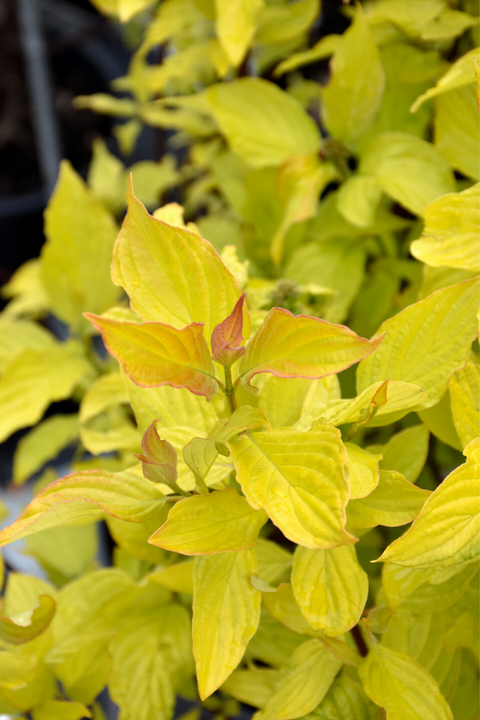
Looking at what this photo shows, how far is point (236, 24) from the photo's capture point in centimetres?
42

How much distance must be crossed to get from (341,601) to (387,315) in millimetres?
238

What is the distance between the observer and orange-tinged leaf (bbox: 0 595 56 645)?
303 mm

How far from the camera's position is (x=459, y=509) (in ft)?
0.78

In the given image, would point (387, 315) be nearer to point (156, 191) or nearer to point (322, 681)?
point (322, 681)

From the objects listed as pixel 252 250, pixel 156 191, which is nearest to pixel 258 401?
pixel 252 250

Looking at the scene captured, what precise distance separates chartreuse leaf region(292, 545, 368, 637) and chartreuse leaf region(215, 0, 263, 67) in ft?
1.05

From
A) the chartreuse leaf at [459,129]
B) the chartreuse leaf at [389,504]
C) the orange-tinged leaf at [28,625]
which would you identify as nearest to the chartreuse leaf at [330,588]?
the chartreuse leaf at [389,504]

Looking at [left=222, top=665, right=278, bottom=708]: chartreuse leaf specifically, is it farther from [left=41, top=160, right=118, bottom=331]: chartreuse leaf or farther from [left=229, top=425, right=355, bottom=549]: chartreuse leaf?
[left=41, top=160, right=118, bottom=331]: chartreuse leaf

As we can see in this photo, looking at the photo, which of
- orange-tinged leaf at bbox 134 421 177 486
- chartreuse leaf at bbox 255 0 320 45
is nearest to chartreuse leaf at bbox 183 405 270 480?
orange-tinged leaf at bbox 134 421 177 486

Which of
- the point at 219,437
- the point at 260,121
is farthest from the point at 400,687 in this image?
the point at 260,121

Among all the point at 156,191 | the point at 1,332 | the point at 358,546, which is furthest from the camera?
the point at 156,191

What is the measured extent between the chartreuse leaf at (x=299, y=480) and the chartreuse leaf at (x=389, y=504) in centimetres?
5

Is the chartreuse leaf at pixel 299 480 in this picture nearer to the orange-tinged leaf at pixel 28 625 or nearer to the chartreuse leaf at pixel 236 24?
the orange-tinged leaf at pixel 28 625

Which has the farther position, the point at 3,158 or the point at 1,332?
the point at 3,158
